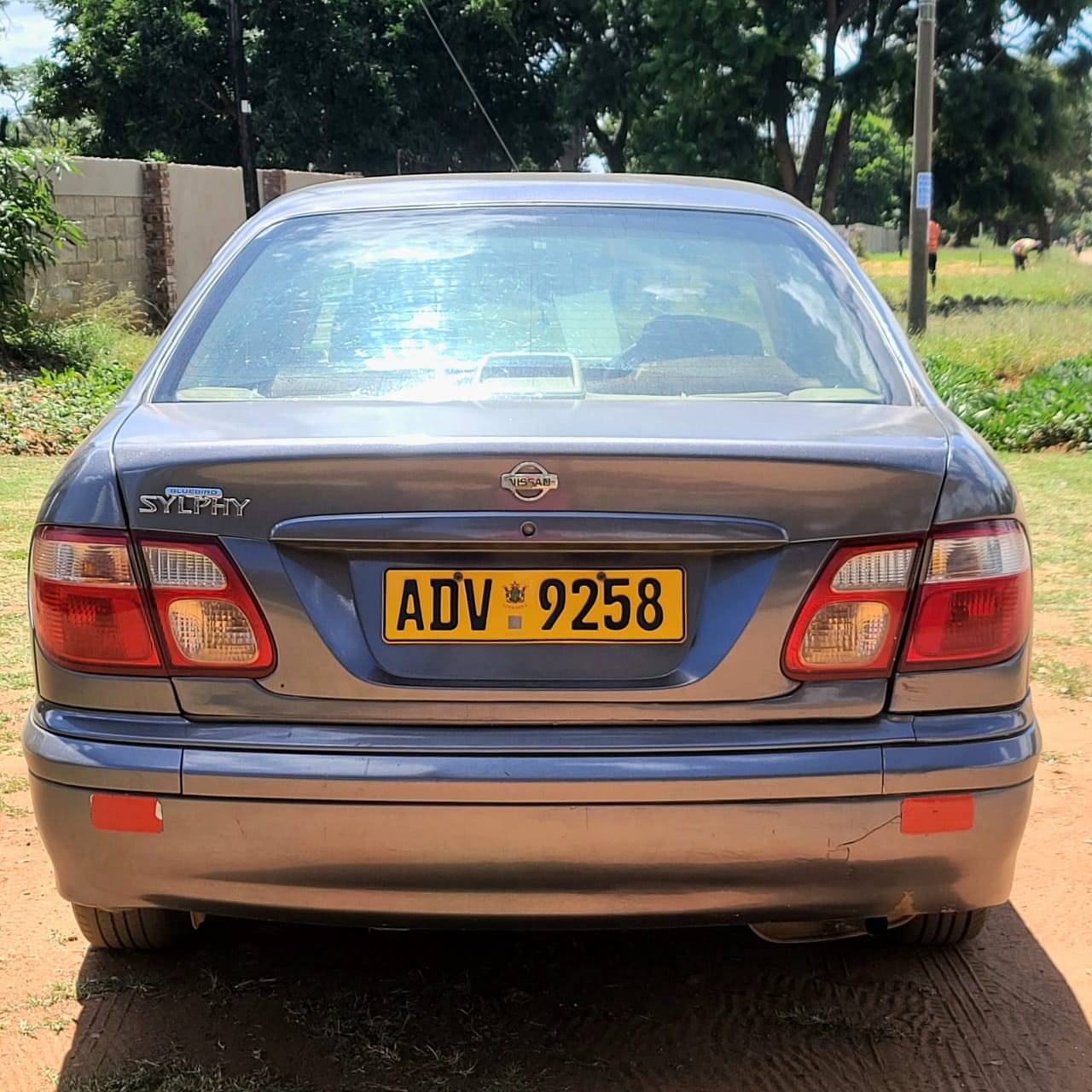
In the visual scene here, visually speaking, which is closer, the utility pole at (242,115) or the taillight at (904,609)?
the taillight at (904,609)

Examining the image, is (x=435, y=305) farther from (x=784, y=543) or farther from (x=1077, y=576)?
(x=1077, y=576)

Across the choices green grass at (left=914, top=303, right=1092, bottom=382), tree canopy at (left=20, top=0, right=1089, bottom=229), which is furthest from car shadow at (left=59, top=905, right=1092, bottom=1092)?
tree canopy at (left=20, top=0, right=1089, bottom=229)

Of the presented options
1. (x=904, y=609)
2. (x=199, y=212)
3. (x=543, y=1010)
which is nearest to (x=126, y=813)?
(x=543, y=1010)

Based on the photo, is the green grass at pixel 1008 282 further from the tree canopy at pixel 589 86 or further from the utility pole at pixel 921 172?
the utility pole at pixel 921 172

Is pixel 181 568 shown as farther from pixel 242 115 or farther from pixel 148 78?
pixel 148 78

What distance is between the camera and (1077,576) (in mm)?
6680

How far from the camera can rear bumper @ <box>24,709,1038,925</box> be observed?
2.30 metres

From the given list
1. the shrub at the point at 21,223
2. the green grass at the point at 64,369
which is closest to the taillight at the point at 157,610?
the green grass at the point at 64,369

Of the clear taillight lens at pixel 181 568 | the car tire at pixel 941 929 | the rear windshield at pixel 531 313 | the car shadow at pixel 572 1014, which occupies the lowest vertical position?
the car shadow at pixel 572 1014

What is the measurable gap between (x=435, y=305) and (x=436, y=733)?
1035 millimetres

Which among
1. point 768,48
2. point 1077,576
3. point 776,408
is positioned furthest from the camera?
point 768,48

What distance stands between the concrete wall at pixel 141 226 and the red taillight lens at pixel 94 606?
14100 millimetres

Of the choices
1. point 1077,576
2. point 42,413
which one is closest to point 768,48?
point 42,413

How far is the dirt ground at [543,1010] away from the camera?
266 cm
